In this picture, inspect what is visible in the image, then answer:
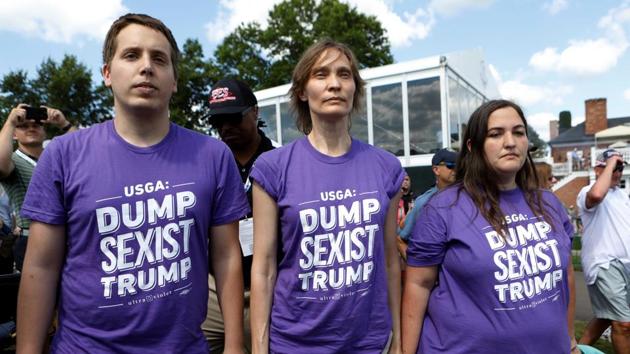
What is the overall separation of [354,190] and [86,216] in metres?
0.99

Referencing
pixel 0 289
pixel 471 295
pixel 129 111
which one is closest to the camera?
pixel 129 111

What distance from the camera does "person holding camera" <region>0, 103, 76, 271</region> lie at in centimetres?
281

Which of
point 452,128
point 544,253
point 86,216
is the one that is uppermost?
point 452,128

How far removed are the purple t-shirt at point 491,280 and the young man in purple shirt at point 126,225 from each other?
0.94m

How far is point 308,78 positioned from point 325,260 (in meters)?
0.80

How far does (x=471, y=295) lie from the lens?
1.95 metres

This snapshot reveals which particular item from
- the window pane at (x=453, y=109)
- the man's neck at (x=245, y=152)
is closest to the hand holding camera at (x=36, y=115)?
the man's neck at (x=245, y=152)

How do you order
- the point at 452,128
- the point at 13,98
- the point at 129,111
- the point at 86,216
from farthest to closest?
the point at 13,98
the point at 452,128
the point at 129,111
the point at 86,216

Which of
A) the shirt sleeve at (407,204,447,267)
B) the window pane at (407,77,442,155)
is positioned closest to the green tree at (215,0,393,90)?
the window pane at (407,77,442,155)

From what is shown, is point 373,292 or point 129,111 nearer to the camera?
point 129,111

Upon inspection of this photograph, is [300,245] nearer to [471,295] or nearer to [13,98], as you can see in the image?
[471,295]

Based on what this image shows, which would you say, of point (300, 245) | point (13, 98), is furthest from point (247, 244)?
point (13, 98)

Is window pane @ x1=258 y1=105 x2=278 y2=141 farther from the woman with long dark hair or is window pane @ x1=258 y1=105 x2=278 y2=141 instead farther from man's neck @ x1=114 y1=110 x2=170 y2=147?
man's neck @ x1=114 y1=110 x2=170 y2=147

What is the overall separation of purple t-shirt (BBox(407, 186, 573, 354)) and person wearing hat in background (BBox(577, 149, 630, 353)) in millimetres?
2382
